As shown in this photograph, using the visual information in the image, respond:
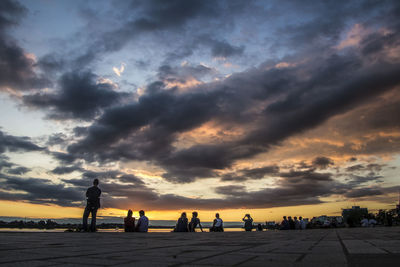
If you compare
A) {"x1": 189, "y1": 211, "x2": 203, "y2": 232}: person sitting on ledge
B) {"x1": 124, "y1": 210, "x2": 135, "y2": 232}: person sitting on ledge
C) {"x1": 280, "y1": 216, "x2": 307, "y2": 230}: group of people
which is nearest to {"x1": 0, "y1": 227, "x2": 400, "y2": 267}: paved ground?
{"x1": 124, "y1": 210, "x2": 135, "y2": 232}: person sitting on ledge

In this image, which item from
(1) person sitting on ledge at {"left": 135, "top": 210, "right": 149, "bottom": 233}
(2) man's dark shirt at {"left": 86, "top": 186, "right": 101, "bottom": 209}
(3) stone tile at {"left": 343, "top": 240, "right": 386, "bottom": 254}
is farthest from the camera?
(1) person sitting on ledge at {"left": 135, "top": 210, "right": 149, "bottom": 233}

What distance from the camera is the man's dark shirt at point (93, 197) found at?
38.9 ft

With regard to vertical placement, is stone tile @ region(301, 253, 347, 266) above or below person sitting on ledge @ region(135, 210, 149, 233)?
above

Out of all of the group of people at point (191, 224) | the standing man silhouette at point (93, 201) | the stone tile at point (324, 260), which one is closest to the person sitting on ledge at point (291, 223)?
the group of people at point (191, 224)

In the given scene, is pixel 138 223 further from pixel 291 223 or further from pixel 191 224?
pixel 291 223

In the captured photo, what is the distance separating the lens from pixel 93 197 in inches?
469

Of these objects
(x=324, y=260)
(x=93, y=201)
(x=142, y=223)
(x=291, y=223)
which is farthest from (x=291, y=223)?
(x=324, y=260)

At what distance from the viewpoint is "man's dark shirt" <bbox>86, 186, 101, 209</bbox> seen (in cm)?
1185

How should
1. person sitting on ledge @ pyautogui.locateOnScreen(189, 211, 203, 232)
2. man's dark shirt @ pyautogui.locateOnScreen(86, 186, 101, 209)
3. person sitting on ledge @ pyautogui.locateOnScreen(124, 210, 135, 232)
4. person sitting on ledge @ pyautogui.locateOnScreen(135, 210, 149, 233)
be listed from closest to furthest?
man's dark shirt @ pyautogui.locateOnScreen(86, 186, 101, 209), person sitting on ledge @ pyautogui.locateOnScreen(135, 210, 149, 233), person sitting on ledge @ pyautogui.locateOnScreen(124, 210, 135, 232), person sitting on ledge @ pyautogui.locateOnScreen(189, 211, 203, 232)

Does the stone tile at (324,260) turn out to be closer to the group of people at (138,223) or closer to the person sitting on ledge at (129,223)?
the group of people at (138,223)

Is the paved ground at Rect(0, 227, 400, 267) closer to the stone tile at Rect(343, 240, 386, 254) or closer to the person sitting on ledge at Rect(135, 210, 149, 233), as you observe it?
the stone tile at Rect(343, 240, 386, 254)

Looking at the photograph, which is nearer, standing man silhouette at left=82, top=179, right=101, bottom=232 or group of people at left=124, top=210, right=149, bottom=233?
standing man silhouette at left=82, top=179, right=101, bottom=232

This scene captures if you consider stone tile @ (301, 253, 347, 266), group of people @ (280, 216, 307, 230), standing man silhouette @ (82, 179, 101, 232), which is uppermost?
standing man silhouette @ (82, 179, 101, 232)

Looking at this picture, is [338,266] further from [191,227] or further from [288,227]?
[288,227]
